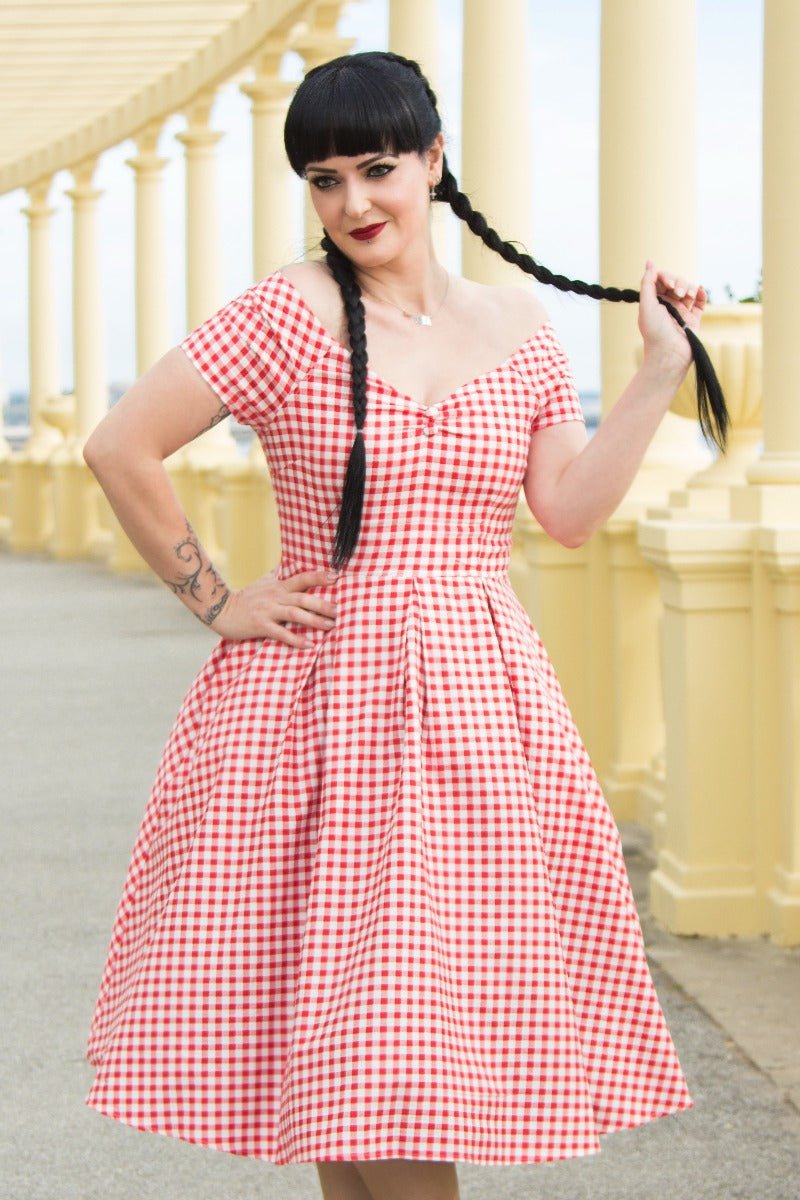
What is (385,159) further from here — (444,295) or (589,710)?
(589,710)

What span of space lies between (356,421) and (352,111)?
516 millimetres

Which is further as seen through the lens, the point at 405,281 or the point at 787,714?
the point at 787,714

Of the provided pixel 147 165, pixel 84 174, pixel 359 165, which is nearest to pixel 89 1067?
pixel 359 165

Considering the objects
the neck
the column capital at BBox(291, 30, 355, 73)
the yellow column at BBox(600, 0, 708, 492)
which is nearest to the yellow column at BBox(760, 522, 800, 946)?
the yellow column at BBox(600, 0, 708, 492)

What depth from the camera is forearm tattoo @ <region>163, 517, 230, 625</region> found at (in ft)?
13.1

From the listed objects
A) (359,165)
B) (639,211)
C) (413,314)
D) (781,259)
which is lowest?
(413,314)

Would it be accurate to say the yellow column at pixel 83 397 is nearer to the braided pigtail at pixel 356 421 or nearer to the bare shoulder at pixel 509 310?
the bare shoulder at pixel 509 310

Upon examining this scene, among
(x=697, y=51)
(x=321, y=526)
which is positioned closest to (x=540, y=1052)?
(x=321, y=526)

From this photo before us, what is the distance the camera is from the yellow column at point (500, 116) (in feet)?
40.8

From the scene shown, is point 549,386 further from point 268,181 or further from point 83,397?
point 83,397

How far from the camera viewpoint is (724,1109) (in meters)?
5.72

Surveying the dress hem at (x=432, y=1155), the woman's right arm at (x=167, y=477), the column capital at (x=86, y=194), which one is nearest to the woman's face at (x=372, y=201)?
the woman's right arm at (x=167, y=477)

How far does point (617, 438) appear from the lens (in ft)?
12.3

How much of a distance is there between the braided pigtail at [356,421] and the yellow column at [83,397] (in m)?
26.2
